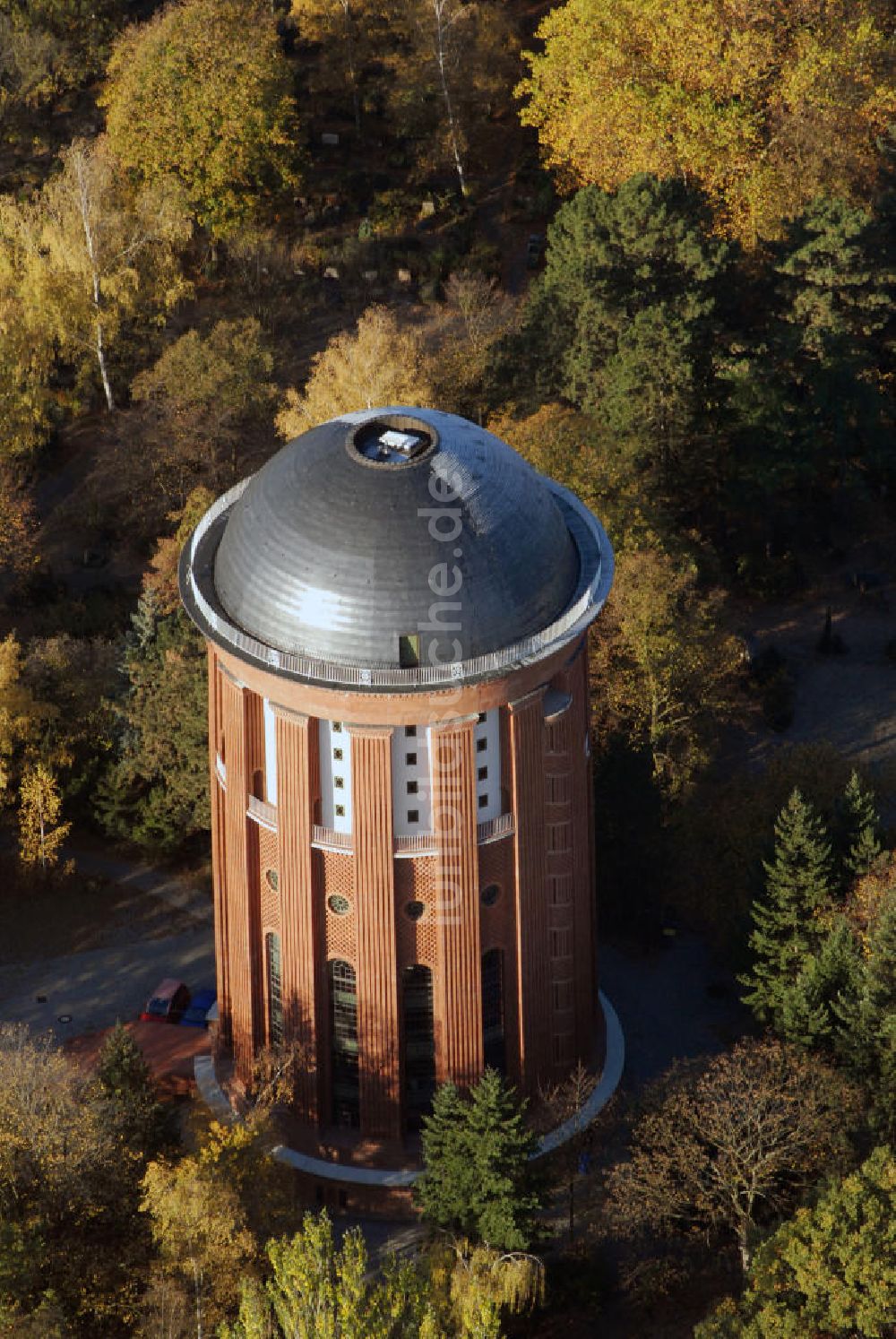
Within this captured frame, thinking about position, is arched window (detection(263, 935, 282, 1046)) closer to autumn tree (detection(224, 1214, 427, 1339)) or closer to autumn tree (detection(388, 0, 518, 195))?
autumn tree (detection(224, 1214, 427, 1339))

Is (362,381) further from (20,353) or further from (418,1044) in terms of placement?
(418,1044)

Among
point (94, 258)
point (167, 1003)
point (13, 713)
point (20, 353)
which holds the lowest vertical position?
point (167, 1003)

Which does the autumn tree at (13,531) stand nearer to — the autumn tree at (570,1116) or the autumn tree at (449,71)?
the autumn tree at (449,71)

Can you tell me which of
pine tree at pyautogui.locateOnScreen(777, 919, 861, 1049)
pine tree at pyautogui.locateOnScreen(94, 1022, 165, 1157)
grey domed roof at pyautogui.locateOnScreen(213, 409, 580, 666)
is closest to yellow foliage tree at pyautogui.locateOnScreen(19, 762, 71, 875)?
pine tree at pyautogui.locateOnScreen(94, 1022, 165, 1157)

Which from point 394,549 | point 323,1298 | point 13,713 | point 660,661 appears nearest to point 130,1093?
point 323,1298

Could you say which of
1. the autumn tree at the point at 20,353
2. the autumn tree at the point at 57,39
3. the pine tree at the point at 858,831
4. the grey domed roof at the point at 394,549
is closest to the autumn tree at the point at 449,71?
the autumn tree at the point at 57,39
